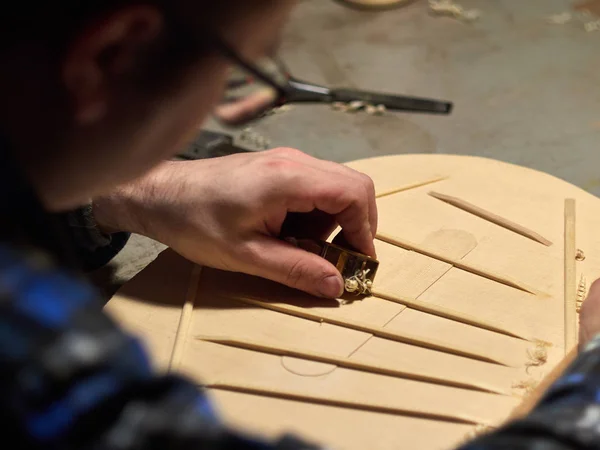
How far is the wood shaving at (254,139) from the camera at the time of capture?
A: 2047 mm

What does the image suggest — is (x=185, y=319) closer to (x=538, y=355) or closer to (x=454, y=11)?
(x=538, y=355)

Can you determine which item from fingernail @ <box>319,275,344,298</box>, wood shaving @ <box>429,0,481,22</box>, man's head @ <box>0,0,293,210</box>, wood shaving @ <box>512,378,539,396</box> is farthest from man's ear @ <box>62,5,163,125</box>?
wood shaving @ <box>429,0,481,22</box>

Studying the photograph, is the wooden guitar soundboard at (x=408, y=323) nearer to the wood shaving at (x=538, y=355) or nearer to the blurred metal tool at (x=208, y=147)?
the wood shaving at (x=538, y=355)

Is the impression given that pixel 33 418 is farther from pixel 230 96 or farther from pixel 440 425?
pixel 440 425

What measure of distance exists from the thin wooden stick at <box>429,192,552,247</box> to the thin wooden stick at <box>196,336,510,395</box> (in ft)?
1.22

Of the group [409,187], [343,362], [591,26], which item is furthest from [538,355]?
[591,26]

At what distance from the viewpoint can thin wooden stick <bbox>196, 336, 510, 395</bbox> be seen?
969 mm

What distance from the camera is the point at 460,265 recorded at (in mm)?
1181

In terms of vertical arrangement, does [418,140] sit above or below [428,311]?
below

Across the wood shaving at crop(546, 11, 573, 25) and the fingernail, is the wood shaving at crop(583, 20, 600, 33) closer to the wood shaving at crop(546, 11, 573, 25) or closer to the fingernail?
the wood shaving at crop(546, 11, 573, 25)

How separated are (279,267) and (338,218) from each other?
0.14 m

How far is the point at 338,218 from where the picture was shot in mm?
1146

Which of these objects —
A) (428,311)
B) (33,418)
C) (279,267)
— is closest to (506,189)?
(428,311)

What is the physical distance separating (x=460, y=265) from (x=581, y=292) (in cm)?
20
